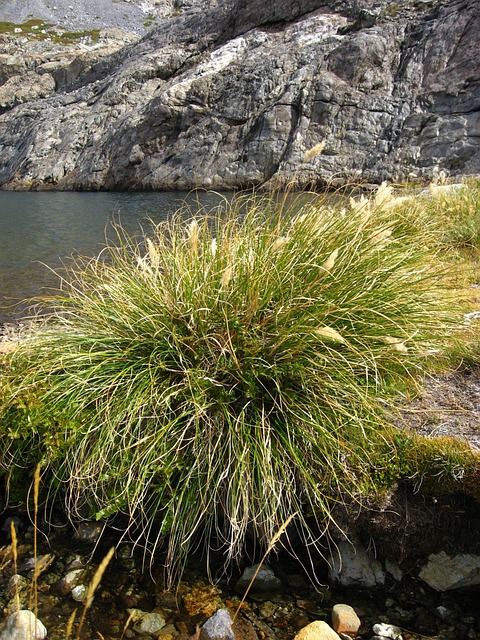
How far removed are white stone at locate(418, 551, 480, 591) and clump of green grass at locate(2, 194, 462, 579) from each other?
563 millimetres

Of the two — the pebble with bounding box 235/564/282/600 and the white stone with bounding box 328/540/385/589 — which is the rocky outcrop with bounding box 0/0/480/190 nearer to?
the white stone with bounding box 328/540/385/589

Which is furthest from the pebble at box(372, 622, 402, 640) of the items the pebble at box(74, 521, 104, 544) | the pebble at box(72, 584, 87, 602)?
the pebble at box(74, 521, 104, 544)

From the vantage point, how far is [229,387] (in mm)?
3166

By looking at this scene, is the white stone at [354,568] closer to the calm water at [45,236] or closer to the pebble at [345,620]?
the pebble at [345,620]

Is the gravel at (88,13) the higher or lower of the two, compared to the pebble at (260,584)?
higher

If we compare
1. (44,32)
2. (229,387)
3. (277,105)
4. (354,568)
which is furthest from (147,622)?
(44,32)

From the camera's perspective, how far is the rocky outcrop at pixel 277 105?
2991 centimetres

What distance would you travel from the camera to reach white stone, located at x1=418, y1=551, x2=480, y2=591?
8.84ft

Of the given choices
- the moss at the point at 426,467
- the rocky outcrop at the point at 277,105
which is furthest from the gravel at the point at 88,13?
the moss at the point at 426,467

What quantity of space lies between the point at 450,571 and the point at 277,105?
34.8 meters

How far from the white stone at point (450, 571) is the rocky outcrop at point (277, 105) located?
21.0m

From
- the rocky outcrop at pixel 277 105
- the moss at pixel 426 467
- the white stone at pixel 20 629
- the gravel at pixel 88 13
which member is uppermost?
the gravel at pixel 88 13

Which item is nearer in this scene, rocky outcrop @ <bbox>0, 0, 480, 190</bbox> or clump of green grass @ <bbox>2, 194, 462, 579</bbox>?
clump of green grass @ <bbox>2, 194, 462, 579</bbox>

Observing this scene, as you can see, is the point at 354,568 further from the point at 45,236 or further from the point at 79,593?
the point at 45,236
